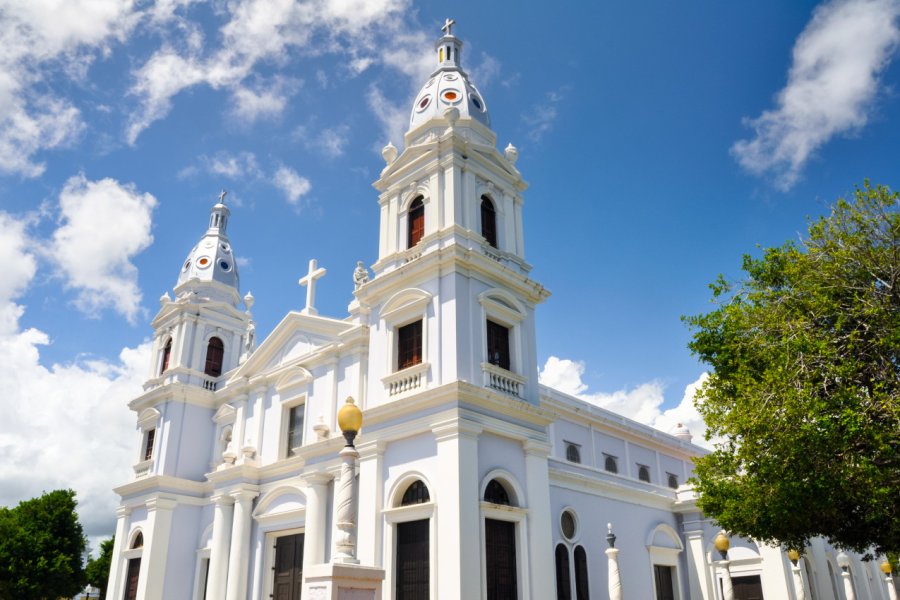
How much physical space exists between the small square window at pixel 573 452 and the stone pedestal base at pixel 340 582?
15911 millimetres

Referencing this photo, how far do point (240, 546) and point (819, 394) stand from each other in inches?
666

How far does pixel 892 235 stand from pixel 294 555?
1750 cm

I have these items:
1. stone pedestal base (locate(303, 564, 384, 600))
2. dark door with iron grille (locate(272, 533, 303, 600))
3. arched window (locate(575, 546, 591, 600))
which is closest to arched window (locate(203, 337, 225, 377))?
dark door with iron grille (locate(272, 533, 303, 600))

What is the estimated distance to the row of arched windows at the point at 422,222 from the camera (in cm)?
1967

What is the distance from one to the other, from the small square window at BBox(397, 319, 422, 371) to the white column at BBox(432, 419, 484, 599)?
2434mm

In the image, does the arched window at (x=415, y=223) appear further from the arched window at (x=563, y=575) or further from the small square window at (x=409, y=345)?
the arched window at (x=563, y=575)

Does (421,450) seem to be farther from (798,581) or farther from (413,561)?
(798,581)

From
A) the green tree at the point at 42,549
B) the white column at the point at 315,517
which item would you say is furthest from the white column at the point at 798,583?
the green tree at the point at 42,549

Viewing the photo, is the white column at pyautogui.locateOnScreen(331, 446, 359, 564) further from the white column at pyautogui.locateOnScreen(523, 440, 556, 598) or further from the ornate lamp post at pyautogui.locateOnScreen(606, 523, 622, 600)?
the ornate lamp post at pyautogui.locateOnScreen(606, 523, 622, 600)

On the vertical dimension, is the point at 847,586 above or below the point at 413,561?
below

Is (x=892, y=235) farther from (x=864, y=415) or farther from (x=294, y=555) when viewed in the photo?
(x=294, y=555)

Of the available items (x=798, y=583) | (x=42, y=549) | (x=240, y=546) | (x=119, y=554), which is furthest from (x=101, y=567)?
(x=798, y=583)

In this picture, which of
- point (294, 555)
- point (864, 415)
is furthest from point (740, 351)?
point (294, 555)

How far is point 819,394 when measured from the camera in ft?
46.6
